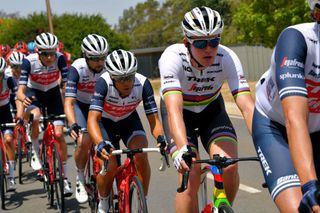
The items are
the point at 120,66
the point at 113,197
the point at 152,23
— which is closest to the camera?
the point at 120,66

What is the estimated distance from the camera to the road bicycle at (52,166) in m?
7.29

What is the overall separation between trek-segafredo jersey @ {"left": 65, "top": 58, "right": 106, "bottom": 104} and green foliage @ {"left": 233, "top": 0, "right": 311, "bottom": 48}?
55.1 ft

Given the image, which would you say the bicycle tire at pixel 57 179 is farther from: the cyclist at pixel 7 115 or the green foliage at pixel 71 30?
the green foliage at pixel 71 30

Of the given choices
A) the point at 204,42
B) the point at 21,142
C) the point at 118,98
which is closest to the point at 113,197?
the point at 118,98

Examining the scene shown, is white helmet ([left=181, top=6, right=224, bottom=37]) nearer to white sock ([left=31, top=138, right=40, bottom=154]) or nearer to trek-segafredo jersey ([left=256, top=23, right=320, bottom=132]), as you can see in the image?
trek-segafredo jersey ([left=256, top=23, right=320, bottom=132])

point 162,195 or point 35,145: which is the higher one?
point 35,145

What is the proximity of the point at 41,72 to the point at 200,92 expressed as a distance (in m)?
4.59

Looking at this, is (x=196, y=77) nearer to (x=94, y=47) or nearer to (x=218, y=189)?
(x=218, y=189)

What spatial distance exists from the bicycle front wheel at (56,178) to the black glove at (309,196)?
16.3 ft

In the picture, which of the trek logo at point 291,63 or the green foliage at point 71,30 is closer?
the trek logo at point 291,63

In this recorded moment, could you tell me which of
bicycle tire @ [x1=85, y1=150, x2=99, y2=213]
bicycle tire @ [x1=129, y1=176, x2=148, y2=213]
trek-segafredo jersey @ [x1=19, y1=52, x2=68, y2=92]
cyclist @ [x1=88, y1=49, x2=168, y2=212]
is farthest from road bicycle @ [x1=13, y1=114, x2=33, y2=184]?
bicycle tire @ [x1=129, y1=176, x2=148, y2=213]

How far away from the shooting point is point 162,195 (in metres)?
7.91

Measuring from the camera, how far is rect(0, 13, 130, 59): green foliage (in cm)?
4872

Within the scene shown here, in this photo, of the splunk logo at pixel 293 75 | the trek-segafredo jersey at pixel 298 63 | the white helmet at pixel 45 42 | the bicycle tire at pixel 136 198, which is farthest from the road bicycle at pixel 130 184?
the white helmet at pixel 45 42
